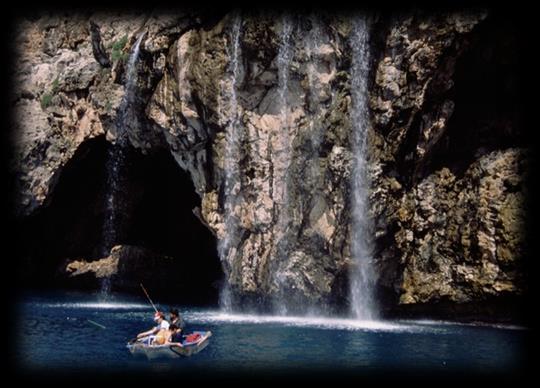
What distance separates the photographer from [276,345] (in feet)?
81.0

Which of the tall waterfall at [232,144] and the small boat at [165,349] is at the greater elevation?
the tall waterfall at [232,144]

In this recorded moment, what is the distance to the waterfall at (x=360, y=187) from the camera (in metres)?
32.1

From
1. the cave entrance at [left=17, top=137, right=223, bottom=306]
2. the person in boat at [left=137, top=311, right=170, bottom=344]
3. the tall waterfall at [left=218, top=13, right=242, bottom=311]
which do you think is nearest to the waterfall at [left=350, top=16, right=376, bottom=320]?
the tall waterfall at [left=218, top=13, right=242, bottom=311]

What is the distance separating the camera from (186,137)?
35.7m

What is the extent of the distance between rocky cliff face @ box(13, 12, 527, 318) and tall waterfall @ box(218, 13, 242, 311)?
0.07m

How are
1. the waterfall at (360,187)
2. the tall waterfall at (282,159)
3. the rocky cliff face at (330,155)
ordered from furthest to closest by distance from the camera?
the tall waterfall at (282,159), the waterfall at (360,187), the rocky cliff face at (330,155)

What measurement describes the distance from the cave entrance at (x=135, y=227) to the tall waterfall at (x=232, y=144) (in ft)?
31.2

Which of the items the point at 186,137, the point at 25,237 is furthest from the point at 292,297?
the point at 25,237

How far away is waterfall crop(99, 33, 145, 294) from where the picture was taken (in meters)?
37.3

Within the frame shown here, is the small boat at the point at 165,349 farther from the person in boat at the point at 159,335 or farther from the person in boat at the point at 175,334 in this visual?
the person in boat at the point at 159,335

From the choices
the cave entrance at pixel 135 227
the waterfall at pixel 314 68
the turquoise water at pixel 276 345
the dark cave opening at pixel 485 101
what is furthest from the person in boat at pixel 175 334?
the cave entrance at pixel 135 227

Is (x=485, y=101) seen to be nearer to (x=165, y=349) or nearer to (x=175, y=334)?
(x=175, y=334)

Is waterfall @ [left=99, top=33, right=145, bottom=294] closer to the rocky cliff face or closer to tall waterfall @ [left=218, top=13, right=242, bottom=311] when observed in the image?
the rocky cliff face

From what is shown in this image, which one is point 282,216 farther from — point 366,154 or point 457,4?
point 457,4
